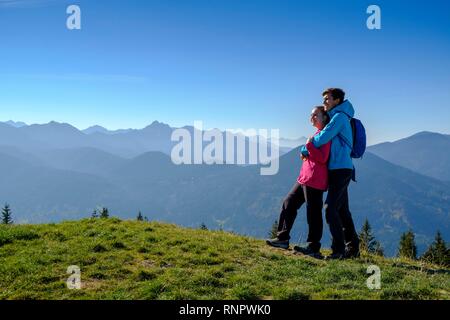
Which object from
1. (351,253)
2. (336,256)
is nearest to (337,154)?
(336,256)

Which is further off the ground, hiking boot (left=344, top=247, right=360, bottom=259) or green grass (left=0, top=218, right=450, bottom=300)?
green grass (left=0, top=218, right=450, bottom=300)

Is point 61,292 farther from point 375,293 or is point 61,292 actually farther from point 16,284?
point 375,293

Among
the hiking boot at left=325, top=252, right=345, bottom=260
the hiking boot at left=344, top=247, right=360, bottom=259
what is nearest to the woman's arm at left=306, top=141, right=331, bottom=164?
the hiking boot at left=325, top=252, right=345, bottom=260

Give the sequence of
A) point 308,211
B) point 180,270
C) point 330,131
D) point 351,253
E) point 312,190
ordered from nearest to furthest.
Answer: point 180,270, point 330,131, point 312,190, point 308,211, point 351,253

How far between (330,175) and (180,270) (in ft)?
16.3

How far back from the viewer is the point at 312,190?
37.8 feet

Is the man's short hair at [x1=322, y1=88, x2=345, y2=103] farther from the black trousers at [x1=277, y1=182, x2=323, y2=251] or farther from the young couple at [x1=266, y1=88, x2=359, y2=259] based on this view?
the black trousers at [x1=277, y1=182, x2=323, y2=251]

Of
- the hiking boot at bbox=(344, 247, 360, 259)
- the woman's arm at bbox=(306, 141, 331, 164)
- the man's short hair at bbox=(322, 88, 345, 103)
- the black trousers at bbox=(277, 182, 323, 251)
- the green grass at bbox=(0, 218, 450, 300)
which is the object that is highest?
the man's short hair at bbox=(322, 88, 345, 103)

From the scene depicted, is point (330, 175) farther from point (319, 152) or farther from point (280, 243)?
point (280, 243)

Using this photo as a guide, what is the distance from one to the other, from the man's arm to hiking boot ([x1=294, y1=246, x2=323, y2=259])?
3201 millimetres

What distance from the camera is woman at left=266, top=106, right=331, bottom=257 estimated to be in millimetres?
11352

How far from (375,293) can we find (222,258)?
14.0ft

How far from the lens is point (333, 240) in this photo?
38.2 ft
